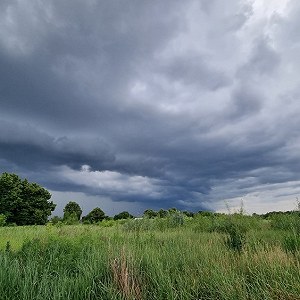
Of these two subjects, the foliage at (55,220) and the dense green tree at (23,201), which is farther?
the dense green tree at (23,201)

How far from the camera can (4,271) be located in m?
7.07

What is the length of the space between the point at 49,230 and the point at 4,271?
1023cm

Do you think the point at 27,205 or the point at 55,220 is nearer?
the point at 55,220

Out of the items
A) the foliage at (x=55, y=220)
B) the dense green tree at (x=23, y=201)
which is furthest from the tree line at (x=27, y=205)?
the foliage at (x=55, y=220)

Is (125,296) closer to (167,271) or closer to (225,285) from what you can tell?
(167,271)

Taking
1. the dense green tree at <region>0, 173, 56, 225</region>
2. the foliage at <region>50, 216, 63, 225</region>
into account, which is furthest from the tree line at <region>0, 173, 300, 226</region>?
the foliage at <region>50, 216, 63, 225</region>

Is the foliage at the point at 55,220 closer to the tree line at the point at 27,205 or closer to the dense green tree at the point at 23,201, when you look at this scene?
the tree line at the point at 27,205

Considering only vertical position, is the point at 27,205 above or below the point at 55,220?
above

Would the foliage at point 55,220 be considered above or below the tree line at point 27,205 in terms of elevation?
below

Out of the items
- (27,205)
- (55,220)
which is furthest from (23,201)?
(55,220)

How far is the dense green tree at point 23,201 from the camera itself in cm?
4375

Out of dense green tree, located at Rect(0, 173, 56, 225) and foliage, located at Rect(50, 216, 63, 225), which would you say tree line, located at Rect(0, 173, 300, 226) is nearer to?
dense green tree, located at Rect(0, 173, 56, 225)

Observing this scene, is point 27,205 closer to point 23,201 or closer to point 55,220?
point 23,201

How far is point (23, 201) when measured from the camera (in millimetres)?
47000
